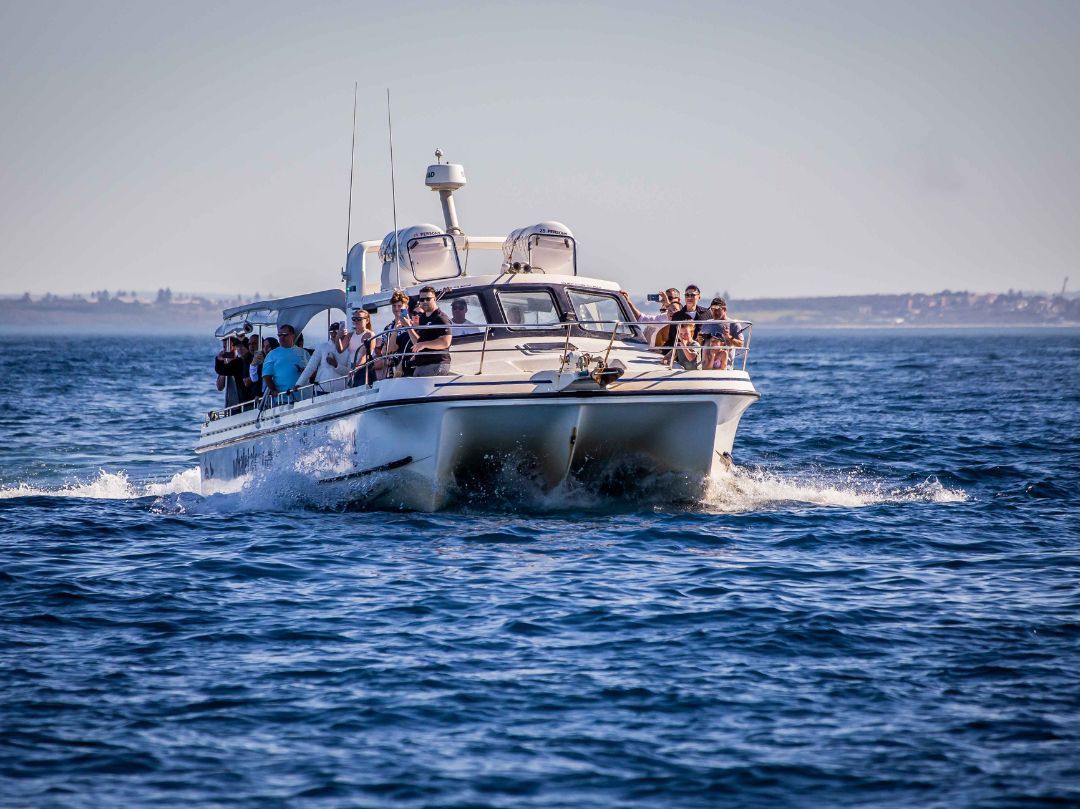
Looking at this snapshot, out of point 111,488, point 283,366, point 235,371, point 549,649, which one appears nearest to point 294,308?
point 235,371

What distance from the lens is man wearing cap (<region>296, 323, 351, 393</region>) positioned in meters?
15.6

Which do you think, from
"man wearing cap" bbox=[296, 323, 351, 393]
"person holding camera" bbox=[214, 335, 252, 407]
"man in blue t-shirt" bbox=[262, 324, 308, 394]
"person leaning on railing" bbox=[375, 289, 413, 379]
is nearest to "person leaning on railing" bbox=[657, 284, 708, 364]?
"person leaning on railing" bbox=[375, 289, 413, 379]

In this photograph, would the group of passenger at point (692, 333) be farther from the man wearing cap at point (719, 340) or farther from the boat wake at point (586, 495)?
the boat wake at point (586, 495)

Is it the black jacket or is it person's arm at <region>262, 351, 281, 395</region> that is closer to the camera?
the black jacket

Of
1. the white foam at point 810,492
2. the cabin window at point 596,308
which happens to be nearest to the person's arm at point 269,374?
the cabin window at point 596,308

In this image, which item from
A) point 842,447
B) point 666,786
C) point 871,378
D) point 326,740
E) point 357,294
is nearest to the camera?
point 666,786

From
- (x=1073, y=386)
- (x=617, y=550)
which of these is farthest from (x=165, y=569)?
(x=1073, y=386)

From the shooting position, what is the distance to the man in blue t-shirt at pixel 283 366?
645 inches

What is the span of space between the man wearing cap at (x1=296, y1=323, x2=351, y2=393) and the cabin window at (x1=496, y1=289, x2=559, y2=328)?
1962 mm

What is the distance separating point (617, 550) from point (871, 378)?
43901mm

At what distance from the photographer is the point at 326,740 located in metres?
7.39

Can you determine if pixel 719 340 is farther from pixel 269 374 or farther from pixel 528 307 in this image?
pixel 269 374

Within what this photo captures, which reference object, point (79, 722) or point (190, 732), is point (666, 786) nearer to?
point (190, 732)

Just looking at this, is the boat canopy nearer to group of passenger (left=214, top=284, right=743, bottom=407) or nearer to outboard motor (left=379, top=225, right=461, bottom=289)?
group of passenger (left=214, top=284, right=743, bottom=407)
